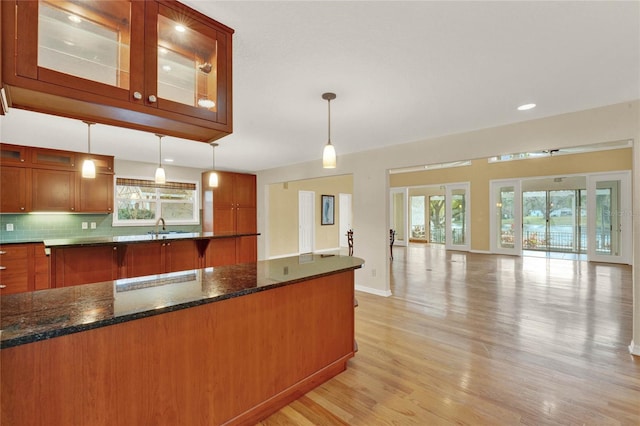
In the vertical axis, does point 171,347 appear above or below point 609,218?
below

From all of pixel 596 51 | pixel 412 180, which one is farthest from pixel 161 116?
pixel 412 180

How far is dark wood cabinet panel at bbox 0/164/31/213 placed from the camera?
14.5ft

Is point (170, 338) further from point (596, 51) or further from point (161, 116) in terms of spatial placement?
point (596, 51)

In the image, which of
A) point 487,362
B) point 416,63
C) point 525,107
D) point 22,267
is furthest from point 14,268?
point 525,107

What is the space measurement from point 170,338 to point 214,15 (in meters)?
1.76

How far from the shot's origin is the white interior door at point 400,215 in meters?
11.0

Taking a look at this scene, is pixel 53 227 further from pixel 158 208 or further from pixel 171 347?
pixel 171 347

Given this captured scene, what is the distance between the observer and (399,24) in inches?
66.6

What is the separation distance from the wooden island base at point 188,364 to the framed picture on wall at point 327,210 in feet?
23.7

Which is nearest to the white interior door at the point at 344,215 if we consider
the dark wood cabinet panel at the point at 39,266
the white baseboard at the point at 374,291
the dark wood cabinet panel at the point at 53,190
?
the white baseboard at the point at 374,291

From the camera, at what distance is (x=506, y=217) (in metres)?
8.73

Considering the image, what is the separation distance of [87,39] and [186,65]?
43 centimetres

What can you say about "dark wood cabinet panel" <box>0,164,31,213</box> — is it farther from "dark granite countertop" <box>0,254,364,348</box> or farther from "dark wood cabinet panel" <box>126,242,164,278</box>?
"dark granite countertop" <box>0,254,364,348</box>

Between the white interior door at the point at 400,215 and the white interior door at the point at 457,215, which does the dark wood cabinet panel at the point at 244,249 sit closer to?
the white interior door at the point at 400,215
